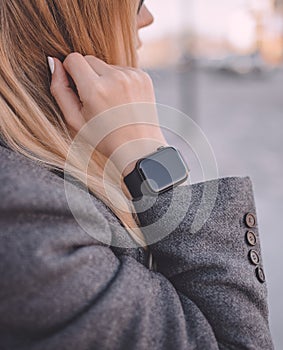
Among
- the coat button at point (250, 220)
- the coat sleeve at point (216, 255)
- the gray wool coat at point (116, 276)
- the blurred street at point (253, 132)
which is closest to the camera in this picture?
the gray wool coat at point (116, 276)

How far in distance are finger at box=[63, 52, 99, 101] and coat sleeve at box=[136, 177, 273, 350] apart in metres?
0.21

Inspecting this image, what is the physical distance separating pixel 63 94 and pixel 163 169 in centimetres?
20

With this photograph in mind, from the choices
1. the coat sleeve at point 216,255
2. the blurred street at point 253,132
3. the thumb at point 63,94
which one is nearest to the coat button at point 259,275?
the coat sleeve at point 216,255

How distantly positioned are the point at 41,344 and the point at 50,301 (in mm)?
57

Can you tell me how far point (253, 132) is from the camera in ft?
24.2

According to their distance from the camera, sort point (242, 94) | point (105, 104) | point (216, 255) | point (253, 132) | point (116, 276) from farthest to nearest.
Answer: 1. point (242, 94)
2. point (253, 132)
3. point (105, 104)
4. point (216, 255)
5. point (116, 276)

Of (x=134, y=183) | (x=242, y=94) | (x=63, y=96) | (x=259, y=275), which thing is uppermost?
(x=63, y=96)

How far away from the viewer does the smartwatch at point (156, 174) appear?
0.90 metres

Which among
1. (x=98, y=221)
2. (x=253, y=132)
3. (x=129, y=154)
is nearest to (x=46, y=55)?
(x=129, y=154)

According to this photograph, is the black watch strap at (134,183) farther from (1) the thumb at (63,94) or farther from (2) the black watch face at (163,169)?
(1) the thumb at (63,94)

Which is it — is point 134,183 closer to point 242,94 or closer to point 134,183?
point 134,183

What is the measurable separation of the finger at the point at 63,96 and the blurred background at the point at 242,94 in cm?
34

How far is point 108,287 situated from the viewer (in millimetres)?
721

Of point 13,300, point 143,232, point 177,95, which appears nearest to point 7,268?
point 13,300
